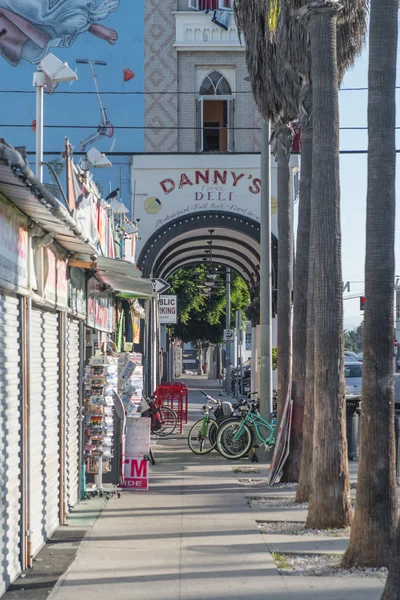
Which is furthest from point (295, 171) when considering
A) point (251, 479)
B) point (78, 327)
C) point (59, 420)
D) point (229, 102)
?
point (59, 420)

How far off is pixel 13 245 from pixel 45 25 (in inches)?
880

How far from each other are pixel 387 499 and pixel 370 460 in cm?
40

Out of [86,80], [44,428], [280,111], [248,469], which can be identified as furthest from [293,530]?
[86,80]

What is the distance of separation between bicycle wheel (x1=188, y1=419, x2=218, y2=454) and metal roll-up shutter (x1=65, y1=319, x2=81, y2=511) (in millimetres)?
6723

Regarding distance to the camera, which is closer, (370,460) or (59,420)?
(370,460)

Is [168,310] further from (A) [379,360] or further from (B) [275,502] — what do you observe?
(A) [379,360]

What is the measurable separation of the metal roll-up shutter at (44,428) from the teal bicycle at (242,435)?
26.9 feet

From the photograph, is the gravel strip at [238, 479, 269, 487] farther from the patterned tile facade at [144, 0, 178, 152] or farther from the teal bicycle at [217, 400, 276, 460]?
the patterned tile facade at [144, 0, 178, 152]

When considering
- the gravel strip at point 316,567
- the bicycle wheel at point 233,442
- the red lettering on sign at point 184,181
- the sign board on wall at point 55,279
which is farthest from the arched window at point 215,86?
the gravel strip at point 316,567

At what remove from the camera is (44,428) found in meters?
11.5

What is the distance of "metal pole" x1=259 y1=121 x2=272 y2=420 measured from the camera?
21.1 meters

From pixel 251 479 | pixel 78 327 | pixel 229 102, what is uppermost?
pixel 229 102

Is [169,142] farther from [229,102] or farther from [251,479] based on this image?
[251,479]

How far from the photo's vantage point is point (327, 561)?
1045 cm
